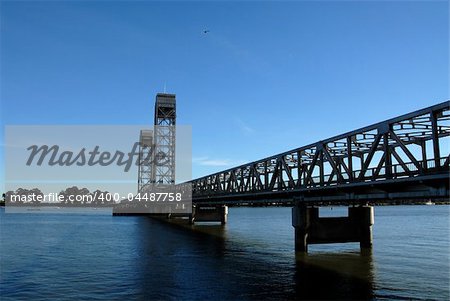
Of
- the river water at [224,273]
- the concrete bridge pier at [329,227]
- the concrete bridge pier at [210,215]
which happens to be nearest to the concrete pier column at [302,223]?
→ the concrete bridge pier at [329,227]

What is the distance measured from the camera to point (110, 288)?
87.9 ft

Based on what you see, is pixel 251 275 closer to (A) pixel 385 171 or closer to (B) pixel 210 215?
(A) pixel 385 171

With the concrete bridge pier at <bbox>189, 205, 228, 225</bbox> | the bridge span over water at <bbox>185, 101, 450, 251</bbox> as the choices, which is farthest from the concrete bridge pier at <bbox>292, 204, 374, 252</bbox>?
the concrete bridge pier at <bbox>189, 205, 228, 225</bbox>

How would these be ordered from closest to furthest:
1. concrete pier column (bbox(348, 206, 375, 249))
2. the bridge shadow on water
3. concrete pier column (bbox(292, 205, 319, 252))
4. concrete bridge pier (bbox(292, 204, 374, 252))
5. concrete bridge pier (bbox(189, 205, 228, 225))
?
the bridge shadow on water < concrete pier column (bbox(292, 205, 319, 252)) < concrete bridge pier (bbox(292, 204, 374, 252)) < concrete pier column (bbox(348, 206, 375, 249)) < concrete bridge pier (bbox(189, 205, 228, 225))

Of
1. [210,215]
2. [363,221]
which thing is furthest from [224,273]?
[210,215]

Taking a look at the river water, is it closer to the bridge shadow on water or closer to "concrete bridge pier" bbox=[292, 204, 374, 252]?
the bridge shadow on water

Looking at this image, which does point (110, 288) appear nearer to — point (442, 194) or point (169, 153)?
point (442, 194)

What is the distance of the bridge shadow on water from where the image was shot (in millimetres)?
24984

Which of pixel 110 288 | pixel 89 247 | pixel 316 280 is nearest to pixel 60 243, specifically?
pixel 89 247

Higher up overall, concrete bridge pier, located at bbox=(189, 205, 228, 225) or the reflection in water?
concrete bridge pier, located at bbox=(189, 205, 228, 225)

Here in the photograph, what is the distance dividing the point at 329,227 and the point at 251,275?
612 inches

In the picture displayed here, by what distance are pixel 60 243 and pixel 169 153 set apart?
123 metres

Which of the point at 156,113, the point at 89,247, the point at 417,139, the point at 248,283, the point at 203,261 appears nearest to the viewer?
the point at 248,283

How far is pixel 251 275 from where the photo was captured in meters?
31.1
